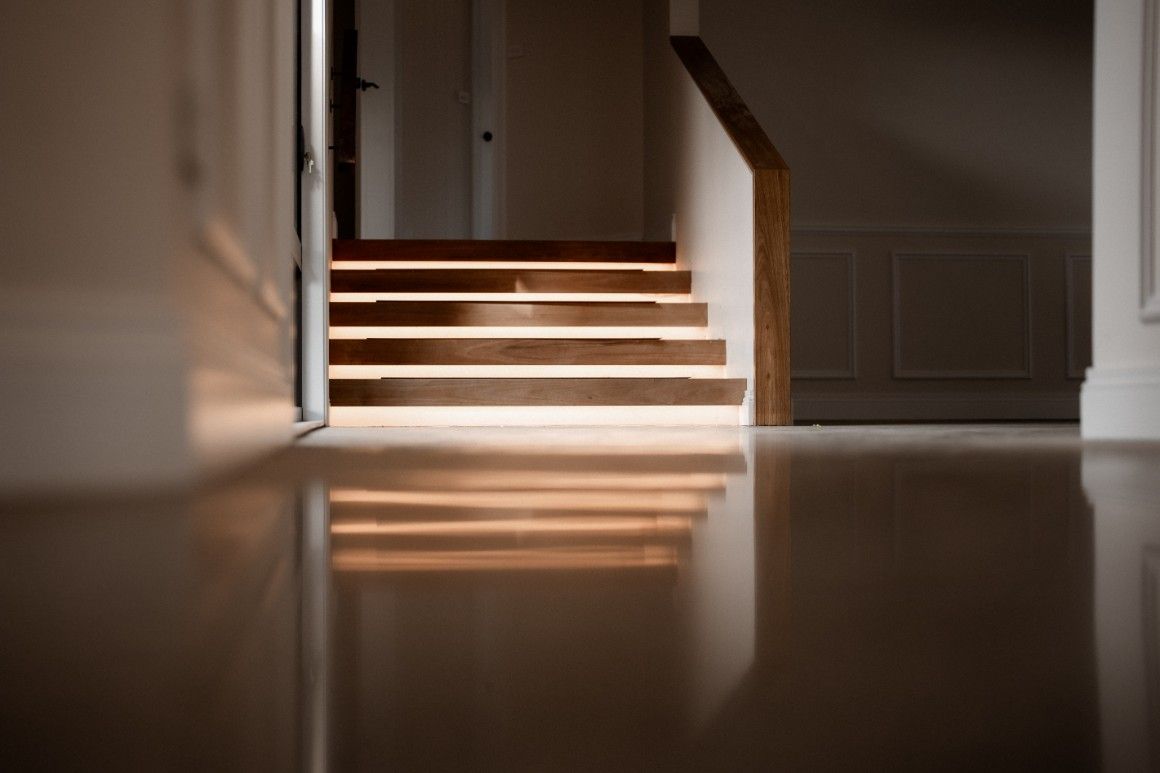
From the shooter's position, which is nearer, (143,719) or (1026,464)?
(143,719)

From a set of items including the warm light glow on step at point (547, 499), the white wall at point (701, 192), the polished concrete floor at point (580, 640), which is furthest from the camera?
the white wall at point (701, 192)

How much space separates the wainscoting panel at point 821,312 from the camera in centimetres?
525

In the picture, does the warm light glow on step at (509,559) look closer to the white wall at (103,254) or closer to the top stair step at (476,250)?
the white wall at (103,254)

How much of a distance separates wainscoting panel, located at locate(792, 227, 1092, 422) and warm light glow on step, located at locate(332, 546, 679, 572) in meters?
4.76

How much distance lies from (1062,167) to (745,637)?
5645 millimetres

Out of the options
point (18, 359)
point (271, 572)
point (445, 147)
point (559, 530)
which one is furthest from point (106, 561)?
point (445, 147)

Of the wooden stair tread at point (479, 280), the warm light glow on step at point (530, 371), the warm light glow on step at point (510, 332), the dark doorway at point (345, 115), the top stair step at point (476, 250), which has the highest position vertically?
the dark doorway at point (345, 115)

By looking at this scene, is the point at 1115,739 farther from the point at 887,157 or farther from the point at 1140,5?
the point at 887,157

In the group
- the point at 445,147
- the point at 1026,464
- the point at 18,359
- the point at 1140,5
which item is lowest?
the point at 1026,464

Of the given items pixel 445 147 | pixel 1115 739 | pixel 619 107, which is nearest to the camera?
pixel 1115 739

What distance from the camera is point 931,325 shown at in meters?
5.28

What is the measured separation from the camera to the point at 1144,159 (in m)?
2.57

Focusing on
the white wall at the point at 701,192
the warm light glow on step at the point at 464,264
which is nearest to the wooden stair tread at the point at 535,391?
the white wall at the point at 701,192

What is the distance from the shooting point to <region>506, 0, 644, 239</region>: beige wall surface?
615cm
